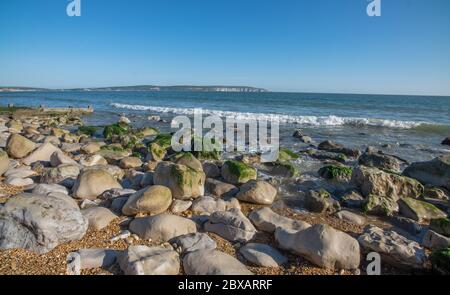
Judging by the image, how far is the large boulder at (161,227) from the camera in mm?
4039

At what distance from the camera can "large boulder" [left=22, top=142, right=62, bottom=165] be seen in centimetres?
771

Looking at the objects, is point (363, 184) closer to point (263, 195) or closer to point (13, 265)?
point (263, 195)

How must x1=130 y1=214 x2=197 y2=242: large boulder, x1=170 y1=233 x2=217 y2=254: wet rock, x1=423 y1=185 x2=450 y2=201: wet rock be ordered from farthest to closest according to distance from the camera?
x1=423 y1=185 x2=450 y2=201: wet rock, x1=130 y1=214 x2=197 y2=242: large boulder, x1=170 y1=233 x2=217 y2=254: wet rock

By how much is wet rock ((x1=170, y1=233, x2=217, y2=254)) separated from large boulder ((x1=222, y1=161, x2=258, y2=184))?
3.11 m

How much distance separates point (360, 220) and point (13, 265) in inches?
205

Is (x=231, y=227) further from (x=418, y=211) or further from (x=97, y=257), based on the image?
(x=418, y=211)

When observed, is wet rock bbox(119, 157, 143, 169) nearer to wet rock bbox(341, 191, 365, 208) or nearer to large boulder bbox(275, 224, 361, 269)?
wet rock bbox(341, 191, 365, 208)

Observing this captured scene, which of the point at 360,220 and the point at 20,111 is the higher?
the point at 20,111

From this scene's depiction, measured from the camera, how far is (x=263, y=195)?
5.99 m

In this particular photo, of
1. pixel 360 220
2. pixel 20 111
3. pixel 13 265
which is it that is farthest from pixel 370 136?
pixel 20 111

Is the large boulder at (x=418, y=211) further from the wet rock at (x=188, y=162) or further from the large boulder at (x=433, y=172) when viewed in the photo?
the wet rock at (x=188, y=162)

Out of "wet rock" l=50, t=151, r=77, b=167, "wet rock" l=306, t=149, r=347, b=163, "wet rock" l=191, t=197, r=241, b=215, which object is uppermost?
"wet rock" l=50, t=151, r=77, b=167

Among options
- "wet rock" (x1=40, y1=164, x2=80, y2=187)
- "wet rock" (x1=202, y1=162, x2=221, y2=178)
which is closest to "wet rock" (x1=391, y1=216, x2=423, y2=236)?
"wet rock" (x1=202, y1=162, x2=221, y2=178)

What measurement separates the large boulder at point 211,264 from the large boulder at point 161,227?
2.09ft
